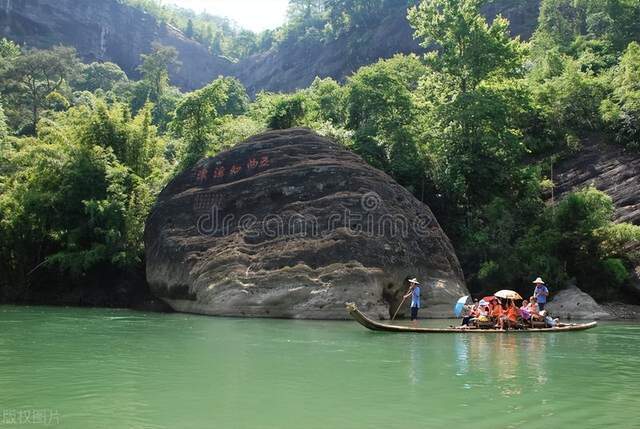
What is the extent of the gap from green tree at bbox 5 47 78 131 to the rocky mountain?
31.8m

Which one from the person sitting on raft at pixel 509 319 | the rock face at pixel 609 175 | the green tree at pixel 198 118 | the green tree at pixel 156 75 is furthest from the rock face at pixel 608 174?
the green tree at pixel 156 75

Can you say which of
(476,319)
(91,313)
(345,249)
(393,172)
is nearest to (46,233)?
(91,313)

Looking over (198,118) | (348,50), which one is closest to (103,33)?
(348,50)

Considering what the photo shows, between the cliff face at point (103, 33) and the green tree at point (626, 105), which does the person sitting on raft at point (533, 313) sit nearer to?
the green tree at point (626, 105)

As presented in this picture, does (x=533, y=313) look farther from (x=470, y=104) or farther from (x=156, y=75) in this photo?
(x=156, y=75)

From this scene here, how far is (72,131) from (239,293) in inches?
488

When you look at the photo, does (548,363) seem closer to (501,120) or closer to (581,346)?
(581,346)

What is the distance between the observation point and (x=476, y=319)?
1606cm

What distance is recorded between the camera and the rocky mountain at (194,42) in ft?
256

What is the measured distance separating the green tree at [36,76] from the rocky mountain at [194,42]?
1253 inches

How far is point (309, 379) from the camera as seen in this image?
352 inches

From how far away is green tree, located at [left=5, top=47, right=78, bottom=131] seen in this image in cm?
5406

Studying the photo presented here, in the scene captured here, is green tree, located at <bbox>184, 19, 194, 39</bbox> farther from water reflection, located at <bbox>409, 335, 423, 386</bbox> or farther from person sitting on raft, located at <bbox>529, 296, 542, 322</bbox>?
water reflection, located at <bbox>409, 335, 423, 386</bbox>

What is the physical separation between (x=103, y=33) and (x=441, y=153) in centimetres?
8331
